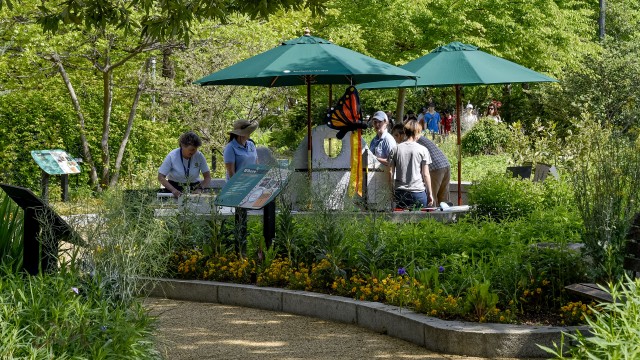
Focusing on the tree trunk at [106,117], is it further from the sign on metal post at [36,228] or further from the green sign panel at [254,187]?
the sign on metal post at [36,228]

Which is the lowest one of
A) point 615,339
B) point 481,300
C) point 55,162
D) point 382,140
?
point 481,300

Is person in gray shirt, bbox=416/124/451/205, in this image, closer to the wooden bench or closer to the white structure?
the white structure

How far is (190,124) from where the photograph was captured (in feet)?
66.2

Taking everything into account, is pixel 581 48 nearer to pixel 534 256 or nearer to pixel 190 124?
pixel 190 124

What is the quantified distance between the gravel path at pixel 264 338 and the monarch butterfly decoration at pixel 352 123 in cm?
343

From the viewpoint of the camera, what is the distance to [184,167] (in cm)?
1163

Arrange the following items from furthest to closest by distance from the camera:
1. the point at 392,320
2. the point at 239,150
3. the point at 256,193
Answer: the point at 239,150
the point at 256,193
the point at 392,320

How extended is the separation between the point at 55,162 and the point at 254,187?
8.55m

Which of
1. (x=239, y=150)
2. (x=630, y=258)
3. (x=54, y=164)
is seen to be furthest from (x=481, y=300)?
(x=54, y=164)

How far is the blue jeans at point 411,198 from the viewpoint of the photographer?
11.6 meters

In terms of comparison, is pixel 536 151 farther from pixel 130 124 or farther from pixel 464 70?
pixel 130 124

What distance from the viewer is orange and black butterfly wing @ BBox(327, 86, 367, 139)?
12.1 metres

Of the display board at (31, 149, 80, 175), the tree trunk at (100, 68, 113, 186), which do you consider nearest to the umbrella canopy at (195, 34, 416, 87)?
the display board at (31, 149, 80, 175)

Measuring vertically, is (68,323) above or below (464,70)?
below
